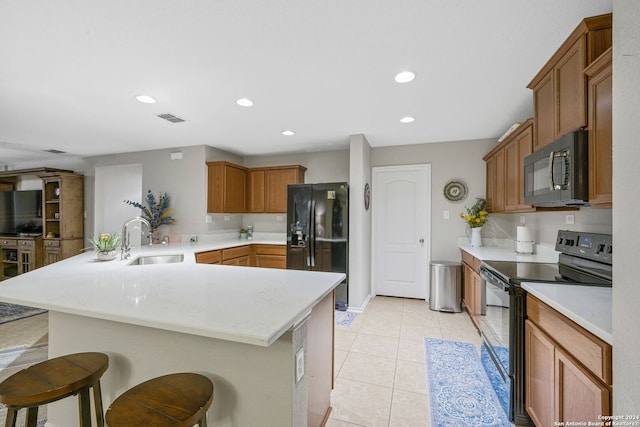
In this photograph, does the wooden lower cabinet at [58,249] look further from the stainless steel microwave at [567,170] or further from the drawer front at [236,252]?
the stainless steel microwave at [567,170]

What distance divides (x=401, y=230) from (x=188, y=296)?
3470 millimetres

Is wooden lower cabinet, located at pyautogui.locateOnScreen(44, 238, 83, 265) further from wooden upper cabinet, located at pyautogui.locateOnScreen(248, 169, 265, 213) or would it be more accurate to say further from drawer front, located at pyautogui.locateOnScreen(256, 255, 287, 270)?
drawer front, located at pyautogui.locateOnScreen(256, 255, 287, 270)

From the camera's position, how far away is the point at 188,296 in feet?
4.39

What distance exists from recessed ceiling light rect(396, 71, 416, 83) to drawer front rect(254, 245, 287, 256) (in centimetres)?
293

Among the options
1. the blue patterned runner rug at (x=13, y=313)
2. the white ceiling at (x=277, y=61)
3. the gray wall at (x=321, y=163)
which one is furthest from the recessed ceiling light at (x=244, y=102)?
the blue patterned runner rug at (x=13, y=313)

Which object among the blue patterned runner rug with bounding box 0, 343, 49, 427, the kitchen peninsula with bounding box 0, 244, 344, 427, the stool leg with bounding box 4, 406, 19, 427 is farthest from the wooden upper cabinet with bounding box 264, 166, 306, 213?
the stool leg with bounding box 4, 406, 19, 427

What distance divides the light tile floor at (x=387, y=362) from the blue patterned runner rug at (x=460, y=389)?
76mm

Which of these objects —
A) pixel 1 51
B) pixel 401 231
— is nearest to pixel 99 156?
pixel 1 51

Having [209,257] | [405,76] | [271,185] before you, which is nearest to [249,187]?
[271,185]

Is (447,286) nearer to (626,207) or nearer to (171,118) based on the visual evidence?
(626,207)

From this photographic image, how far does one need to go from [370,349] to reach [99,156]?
5746 mm

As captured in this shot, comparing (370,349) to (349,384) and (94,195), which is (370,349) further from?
(94,195)

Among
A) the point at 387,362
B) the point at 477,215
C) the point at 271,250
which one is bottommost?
the point at 387,362

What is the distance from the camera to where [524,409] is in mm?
1673
